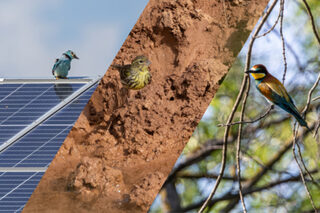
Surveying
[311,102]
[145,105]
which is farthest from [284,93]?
[145,105]

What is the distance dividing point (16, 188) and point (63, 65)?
5775 millimetres

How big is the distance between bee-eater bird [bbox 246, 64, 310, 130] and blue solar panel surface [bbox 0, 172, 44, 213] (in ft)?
13.2

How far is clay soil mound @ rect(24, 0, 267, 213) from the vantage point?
775cm

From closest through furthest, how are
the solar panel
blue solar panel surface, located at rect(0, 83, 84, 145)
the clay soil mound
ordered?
the clay soil mound, the solar panel, blue solar panel surface, located at rect(0, 83, 84, 145)

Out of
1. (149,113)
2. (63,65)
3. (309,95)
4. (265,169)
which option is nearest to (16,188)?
(149,113)

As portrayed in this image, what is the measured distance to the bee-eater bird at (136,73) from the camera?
7.98 metres

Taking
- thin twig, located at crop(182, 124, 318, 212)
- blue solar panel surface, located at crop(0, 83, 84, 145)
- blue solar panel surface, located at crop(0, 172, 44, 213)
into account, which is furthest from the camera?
blue solar panel surface, located at crop(0, 83, 84, 145)

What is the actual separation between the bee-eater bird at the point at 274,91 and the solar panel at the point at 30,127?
4.03 metres

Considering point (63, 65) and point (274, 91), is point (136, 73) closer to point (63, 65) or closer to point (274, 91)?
point (274, 91)

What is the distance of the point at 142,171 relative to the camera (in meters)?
8.04

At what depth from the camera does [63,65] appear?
47.5 feet

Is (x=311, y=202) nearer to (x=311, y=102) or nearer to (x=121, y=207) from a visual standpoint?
(x=311, y=102)

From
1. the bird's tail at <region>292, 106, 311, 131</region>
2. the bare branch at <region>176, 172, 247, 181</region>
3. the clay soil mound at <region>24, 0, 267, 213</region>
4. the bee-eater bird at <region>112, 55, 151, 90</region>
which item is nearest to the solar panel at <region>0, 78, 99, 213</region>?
the clay soil mound at <region>24, 0, 267, 213</region>

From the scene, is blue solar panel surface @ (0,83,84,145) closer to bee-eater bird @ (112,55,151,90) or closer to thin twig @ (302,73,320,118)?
bee-eater bird @ (112,55,151,90)
